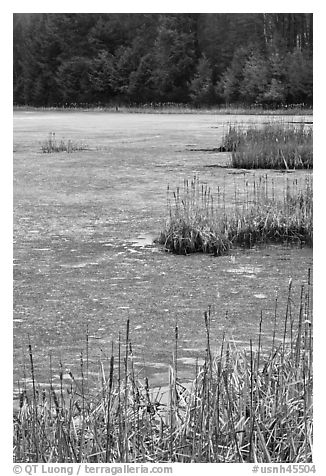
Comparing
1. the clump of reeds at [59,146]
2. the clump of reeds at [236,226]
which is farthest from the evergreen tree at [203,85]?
the clump of reeds at [59,146]

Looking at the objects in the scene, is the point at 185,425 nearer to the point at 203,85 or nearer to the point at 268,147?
the point at 203,85

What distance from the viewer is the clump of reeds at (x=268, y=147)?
780 centimetres

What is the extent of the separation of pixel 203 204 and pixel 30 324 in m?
2.71

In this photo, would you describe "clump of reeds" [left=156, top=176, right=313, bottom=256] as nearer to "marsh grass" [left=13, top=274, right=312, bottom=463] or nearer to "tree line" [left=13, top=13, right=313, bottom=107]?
"tree line" [left=13, top=13, right=313, bottom=107]

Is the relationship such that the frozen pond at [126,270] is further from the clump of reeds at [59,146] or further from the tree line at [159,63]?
the clump of reeds at [59,146]

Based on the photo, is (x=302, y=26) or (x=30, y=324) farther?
(x=302, y=26)

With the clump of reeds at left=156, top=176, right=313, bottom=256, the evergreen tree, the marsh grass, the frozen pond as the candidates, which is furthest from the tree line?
the marsh grass

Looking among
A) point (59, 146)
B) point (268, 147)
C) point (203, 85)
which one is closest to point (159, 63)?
point (203, 85)

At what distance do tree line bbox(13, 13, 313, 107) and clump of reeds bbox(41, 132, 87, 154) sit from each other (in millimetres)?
4043

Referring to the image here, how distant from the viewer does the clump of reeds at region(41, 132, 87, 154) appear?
33.4 ft

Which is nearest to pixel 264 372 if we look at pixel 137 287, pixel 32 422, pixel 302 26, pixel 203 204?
pixel 32 422

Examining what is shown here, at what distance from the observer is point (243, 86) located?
5875 millimetres
